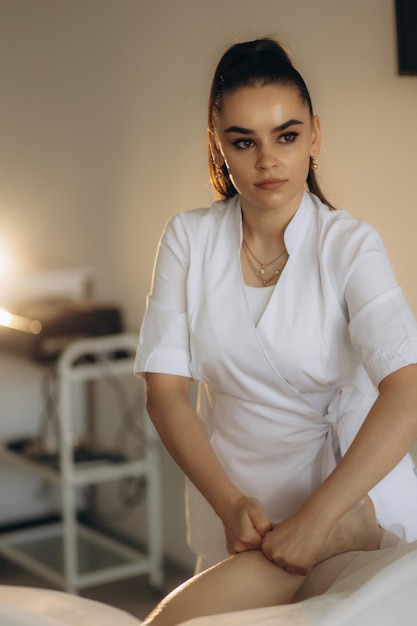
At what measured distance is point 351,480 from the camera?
46.0 inches

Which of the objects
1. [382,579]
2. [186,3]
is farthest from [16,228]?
[382,579]

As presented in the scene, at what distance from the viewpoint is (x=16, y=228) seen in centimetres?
356

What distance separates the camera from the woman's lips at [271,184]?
1.26 metres

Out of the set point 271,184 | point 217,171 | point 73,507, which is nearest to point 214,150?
point 217,171

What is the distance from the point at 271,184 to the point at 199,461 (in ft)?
1.18

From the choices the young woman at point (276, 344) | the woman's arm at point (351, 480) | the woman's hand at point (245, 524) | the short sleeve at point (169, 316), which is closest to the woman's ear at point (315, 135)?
the young woman at point (276, 344)

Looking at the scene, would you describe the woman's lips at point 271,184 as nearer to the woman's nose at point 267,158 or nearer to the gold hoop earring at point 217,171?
the woman's nose at point 267,158

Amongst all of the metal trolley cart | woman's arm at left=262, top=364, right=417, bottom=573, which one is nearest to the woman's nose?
woman's arm at left=262, top=364, right=417, bottom=573

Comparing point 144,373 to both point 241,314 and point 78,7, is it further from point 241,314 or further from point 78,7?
point 78,7

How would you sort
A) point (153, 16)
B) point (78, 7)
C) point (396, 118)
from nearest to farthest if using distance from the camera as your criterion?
point (396, 118) < point (153, 16) < point (78, 7)

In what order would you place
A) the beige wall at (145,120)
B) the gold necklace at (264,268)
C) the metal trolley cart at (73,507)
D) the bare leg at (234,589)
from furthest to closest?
the metal trolley cart at (73,507) < the beige wall at (145,120) < the gold necklace at (264,268) < the bare leg at (234,589)

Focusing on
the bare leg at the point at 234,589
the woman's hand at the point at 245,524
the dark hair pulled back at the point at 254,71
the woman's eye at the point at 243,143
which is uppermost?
the dark hair pulled back at the point at 254,71

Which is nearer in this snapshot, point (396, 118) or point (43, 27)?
point (396, 118)

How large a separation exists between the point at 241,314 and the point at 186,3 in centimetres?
143
